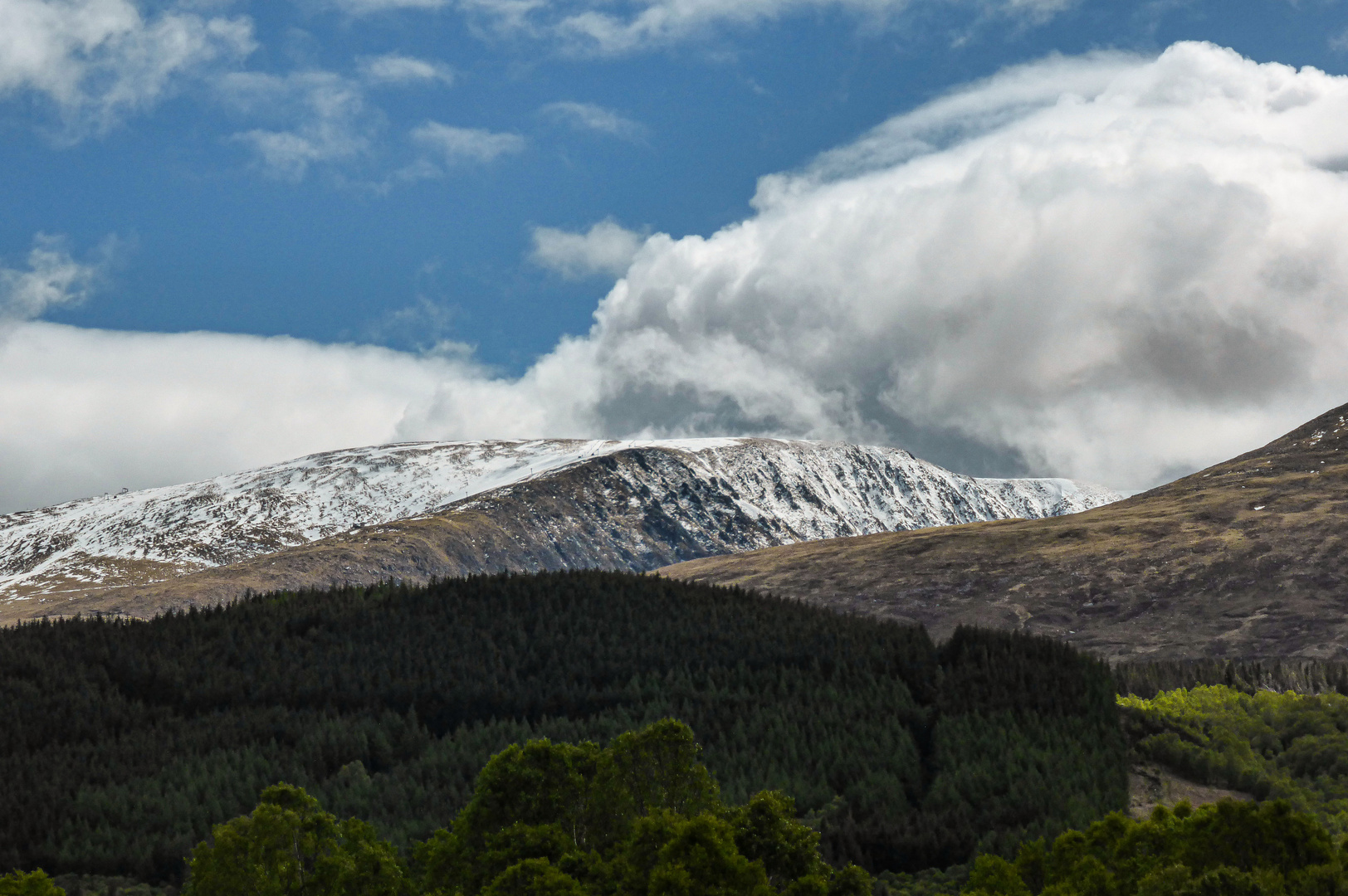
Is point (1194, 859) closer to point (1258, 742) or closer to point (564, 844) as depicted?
point (564, 844)

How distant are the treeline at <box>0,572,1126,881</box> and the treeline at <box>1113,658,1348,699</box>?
70.6 ft

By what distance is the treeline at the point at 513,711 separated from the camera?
4181 inches

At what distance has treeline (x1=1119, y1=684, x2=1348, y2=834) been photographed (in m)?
107

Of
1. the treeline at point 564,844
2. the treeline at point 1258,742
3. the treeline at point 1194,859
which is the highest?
the treeline at point 564,844

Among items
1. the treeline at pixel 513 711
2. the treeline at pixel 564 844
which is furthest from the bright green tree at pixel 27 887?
the treeline at pixel 513 711

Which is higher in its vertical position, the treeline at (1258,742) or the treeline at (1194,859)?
the treeline at (1194,859)

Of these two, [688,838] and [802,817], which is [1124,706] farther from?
[688,838]

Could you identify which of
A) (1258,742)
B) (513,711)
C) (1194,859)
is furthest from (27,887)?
(1258,742)

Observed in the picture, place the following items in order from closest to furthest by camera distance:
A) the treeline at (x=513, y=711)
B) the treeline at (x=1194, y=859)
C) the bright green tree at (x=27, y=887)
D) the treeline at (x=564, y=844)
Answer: the treeline at (x=564, y=844) < the treeline at (x=1194, y=859) < the bright green tree at (x=27, y=887) < the treeline at (x=513, y=711)

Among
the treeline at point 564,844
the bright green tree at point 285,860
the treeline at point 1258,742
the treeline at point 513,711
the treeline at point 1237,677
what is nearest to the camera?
the treeline at point 564,844

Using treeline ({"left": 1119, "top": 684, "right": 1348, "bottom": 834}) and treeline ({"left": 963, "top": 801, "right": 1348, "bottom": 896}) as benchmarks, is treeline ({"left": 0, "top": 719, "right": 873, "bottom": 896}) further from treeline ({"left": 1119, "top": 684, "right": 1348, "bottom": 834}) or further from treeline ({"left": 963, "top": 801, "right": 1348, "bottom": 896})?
treeline ({"left": 1119, "top": 684, "right": 1348, "bottom": 834})

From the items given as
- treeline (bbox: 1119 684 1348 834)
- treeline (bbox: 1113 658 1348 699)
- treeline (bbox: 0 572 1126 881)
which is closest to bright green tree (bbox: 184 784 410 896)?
treeline (bbox: 0 572 1126 881)

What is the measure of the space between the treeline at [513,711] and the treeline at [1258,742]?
535cm

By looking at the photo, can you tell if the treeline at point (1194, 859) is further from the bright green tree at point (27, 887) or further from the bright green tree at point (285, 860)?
the bright green tree at point (27, 887)
